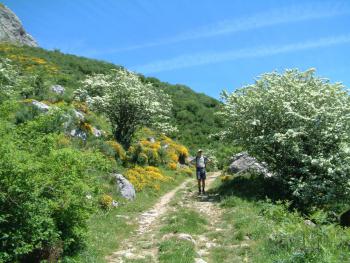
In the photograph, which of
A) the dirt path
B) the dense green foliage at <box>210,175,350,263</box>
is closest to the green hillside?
the dirt path

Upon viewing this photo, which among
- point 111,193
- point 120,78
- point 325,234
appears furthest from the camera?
point 120,78

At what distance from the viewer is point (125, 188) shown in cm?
1795

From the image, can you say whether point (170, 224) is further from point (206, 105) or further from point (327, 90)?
point (206, 105)

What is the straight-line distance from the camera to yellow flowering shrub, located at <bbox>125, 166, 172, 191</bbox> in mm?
20078

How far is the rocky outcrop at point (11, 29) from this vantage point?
6088 cm

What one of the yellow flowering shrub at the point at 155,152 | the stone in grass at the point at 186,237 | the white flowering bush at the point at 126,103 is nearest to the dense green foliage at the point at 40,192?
the stone in grass at the point at 186,237

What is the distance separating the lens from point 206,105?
165 feet

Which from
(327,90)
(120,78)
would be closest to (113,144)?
(120,78)

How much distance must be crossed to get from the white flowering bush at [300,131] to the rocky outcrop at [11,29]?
1896 inches

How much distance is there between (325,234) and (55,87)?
2390 centimetres

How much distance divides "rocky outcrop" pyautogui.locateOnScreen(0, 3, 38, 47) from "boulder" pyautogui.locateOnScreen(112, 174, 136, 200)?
47674 mm

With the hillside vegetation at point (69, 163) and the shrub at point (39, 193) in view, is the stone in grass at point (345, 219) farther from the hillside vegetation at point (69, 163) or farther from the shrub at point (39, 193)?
the shrub at point (39, 193)

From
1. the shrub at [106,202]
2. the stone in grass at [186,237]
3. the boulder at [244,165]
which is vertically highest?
the boulder at [244,165]

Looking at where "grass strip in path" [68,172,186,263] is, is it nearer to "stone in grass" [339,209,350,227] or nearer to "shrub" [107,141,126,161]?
"shrub" [107,141,126,161]
